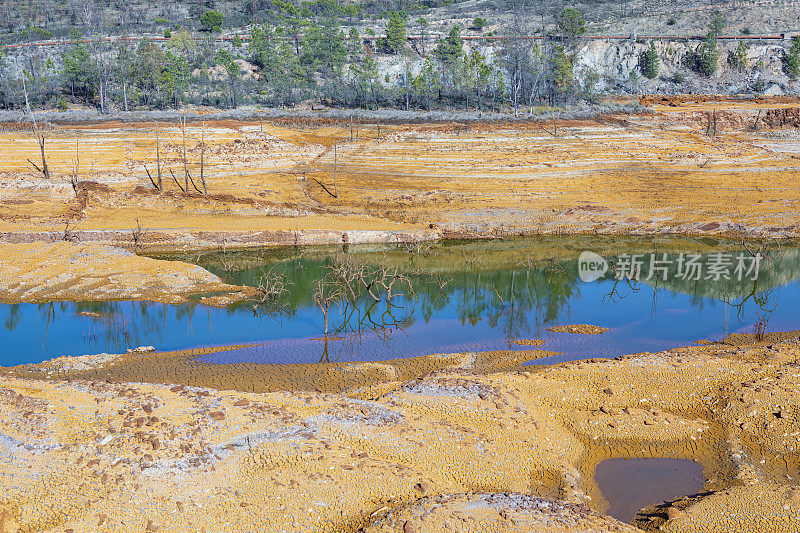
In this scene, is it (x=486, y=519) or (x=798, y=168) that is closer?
(x=486, y=519)

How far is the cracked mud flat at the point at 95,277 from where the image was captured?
20781 mm

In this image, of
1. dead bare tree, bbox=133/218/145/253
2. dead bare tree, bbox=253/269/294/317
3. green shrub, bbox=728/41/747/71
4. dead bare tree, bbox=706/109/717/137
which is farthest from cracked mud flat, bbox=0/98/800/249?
green shrub, bbox=728/41/747/71

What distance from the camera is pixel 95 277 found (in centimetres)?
2186

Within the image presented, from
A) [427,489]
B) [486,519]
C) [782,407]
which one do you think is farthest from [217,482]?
[782,407]

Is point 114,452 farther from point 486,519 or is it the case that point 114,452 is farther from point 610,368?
point 610,368

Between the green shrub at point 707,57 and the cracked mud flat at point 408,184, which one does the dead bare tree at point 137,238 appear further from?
the green shrub at point 707,57

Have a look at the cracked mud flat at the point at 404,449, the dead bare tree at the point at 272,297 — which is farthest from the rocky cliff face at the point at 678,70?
the cracked mud flat at the point at 404,449

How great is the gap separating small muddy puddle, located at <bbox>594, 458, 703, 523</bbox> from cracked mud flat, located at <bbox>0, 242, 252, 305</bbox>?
12667 millimetres

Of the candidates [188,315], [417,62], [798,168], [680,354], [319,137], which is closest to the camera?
[680,354]

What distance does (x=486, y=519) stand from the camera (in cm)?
954

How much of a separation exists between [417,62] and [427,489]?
5967cm

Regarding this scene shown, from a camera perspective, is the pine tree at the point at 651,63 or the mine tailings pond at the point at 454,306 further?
the pine tree at the point at 651,63

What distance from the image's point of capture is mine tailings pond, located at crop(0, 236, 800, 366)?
1775 cm

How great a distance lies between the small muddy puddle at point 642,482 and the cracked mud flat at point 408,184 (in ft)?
52.2
